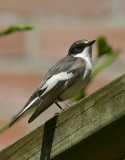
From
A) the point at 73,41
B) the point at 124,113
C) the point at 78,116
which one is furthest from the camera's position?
the point at 73,41

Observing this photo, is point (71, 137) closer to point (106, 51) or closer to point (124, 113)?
point (124, 113)

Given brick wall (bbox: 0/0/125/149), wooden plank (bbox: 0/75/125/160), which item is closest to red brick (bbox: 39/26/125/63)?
brick wall (bbox: 0/0/125/149)

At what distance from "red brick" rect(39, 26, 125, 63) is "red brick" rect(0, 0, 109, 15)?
0.07 metres

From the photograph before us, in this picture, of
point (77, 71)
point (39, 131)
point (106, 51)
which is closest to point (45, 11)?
point (77, 71)

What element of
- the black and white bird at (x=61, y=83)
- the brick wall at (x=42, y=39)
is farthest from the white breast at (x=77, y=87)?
the brick wall at (x=42, y=39)

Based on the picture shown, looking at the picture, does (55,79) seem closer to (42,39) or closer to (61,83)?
(61,83)

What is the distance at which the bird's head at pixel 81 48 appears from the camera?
198 cm

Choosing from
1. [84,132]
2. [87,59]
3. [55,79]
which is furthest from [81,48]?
[84,132]

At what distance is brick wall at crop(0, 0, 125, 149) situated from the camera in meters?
1.91

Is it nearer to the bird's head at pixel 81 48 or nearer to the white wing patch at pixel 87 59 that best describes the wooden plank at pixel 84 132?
the white wing patch at pixel 87 59

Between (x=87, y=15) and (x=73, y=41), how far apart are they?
4.6 inches

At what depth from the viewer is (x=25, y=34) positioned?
1919mm

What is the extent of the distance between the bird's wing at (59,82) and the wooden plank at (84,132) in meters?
0.09

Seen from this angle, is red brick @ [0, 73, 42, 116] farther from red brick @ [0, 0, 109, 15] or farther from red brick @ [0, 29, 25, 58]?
red brick @ [0, 0, 109, 15]
